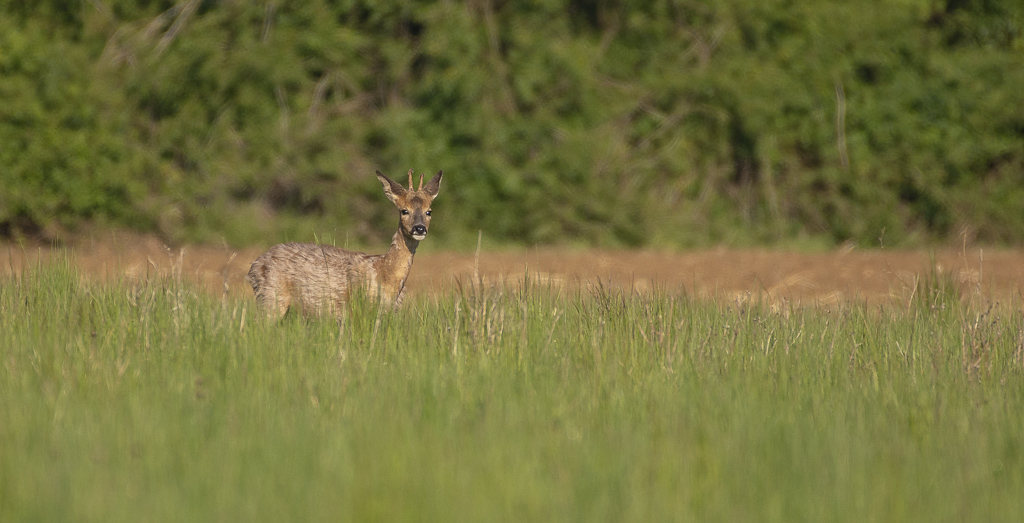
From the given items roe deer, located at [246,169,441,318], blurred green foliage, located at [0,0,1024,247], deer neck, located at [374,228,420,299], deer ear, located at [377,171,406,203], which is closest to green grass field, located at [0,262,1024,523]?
roe deer, located at [246,169,441,318]

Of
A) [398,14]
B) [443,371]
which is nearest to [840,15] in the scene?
[398,14]

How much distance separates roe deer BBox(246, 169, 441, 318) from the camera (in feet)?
26.6

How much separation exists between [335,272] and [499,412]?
11.8ft

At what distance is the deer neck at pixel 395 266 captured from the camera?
8.17m

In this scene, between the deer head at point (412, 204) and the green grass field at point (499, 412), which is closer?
the green grass field at point (499, 412)

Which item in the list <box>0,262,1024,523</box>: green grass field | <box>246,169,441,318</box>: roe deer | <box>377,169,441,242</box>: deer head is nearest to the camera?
<box>0,262,1024,523</box>: green grass field

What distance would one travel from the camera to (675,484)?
13.7 ft

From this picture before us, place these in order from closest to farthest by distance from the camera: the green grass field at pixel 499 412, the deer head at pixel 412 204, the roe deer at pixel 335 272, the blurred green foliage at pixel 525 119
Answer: the green grass field at pixel 499 412, the deer head at pixel 412 204, the roe deer at pixel 335 272, the blurred green foliage at pixel 525 119

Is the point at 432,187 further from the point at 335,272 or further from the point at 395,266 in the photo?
the point at 335,272

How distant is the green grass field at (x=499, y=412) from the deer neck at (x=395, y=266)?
88 cm

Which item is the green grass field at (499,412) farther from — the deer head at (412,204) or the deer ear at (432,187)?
the deer ear at (432,187)

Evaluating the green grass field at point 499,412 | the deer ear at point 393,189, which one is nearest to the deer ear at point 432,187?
the deer ear at point 393,189

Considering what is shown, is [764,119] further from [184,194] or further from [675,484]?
[675,484]

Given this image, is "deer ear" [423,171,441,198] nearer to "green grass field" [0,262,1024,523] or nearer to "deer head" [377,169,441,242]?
"deer head" [377,169,441,242]
